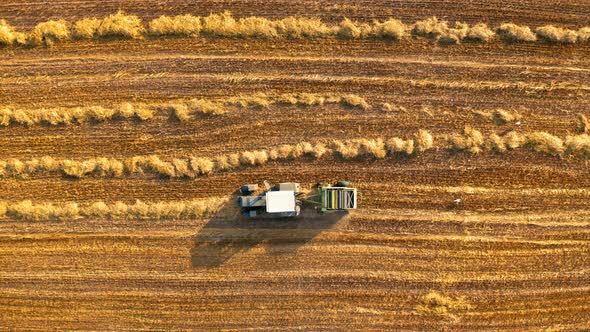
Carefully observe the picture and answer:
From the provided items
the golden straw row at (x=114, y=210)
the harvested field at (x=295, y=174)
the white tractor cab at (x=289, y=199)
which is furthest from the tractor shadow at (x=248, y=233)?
the golden straw row at (x=114, y=210)

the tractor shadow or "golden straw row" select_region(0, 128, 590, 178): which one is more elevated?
"golden straw row" select_region(0, 128, 590, 178)

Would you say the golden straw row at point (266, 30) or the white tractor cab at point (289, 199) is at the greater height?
the golden straw row at point (266, 30)

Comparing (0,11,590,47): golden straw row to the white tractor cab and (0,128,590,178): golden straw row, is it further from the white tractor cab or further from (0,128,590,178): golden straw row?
the white tractor cab

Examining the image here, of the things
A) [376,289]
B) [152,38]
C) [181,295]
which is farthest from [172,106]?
[376,289]

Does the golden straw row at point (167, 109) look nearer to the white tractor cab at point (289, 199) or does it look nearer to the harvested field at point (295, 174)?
the harvested field at point (295, 174)

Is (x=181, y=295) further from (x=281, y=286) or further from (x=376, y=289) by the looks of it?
(x=376, y=289)

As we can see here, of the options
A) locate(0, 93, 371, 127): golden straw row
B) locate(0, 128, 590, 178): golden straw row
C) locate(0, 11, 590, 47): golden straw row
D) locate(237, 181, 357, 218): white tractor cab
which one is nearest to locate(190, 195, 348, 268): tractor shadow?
locate(237, 181, 357, 218): white tractor cab
